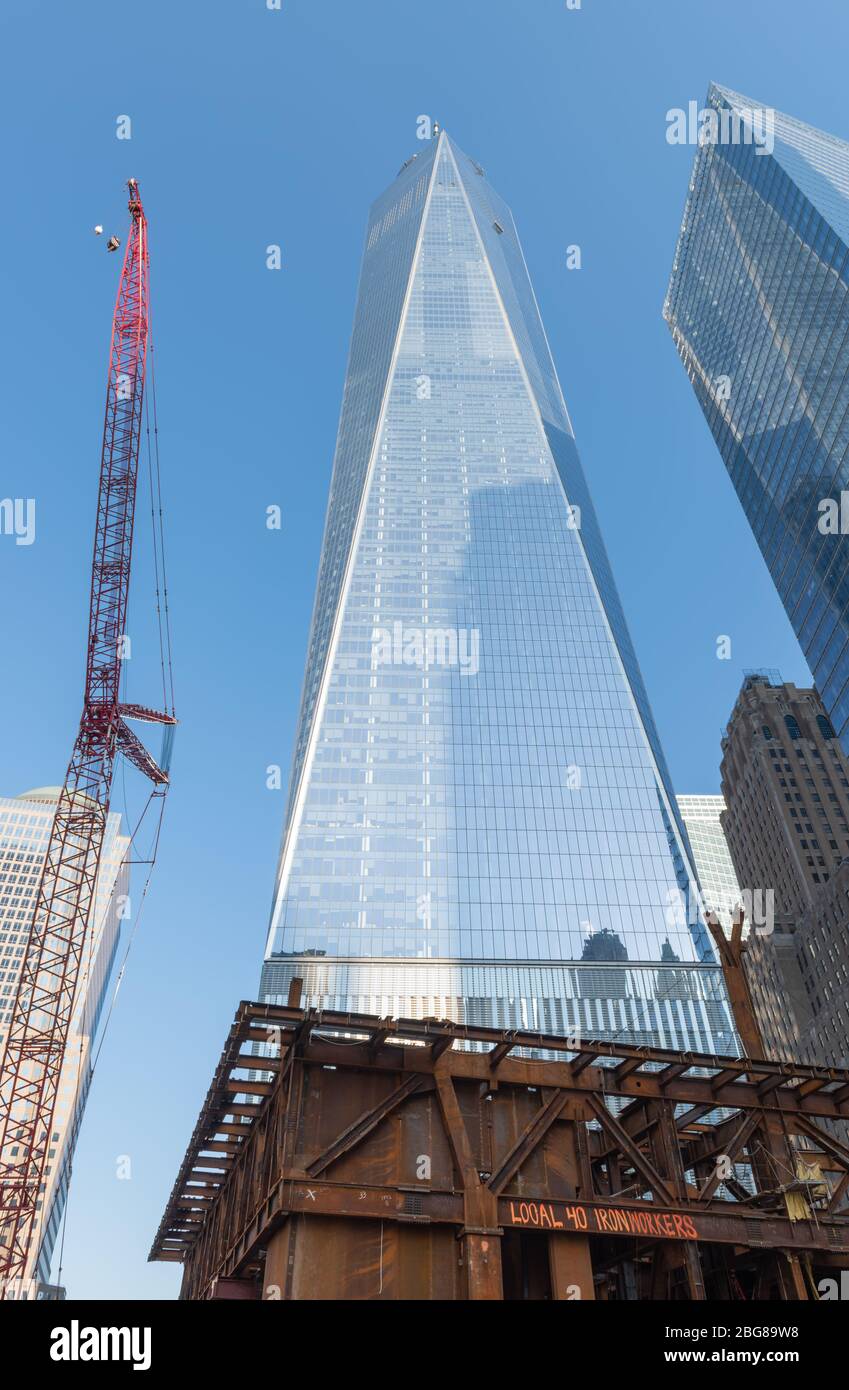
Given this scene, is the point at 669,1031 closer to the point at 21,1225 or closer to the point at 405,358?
the point at 21,1225

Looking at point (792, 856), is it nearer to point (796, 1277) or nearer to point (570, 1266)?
point (796, 1277)

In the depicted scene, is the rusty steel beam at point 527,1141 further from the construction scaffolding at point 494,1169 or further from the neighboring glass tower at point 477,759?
the neighboring glass tower at point 477,759

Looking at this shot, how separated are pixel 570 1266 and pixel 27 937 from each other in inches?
5538

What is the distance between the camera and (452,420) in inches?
5979

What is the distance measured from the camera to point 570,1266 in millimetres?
17406

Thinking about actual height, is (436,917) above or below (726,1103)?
above

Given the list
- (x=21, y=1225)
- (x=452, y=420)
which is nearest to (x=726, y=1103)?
(x=21, y=1225)

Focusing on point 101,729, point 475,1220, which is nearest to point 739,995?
point 475,1220

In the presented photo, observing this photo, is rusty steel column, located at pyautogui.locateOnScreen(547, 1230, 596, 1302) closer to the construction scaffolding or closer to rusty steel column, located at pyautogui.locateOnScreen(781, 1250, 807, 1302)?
the construction scaffolding

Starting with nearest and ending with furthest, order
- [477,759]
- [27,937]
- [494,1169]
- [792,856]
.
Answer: [494,1169] < [477,759] < [792,856] < [27,937]
